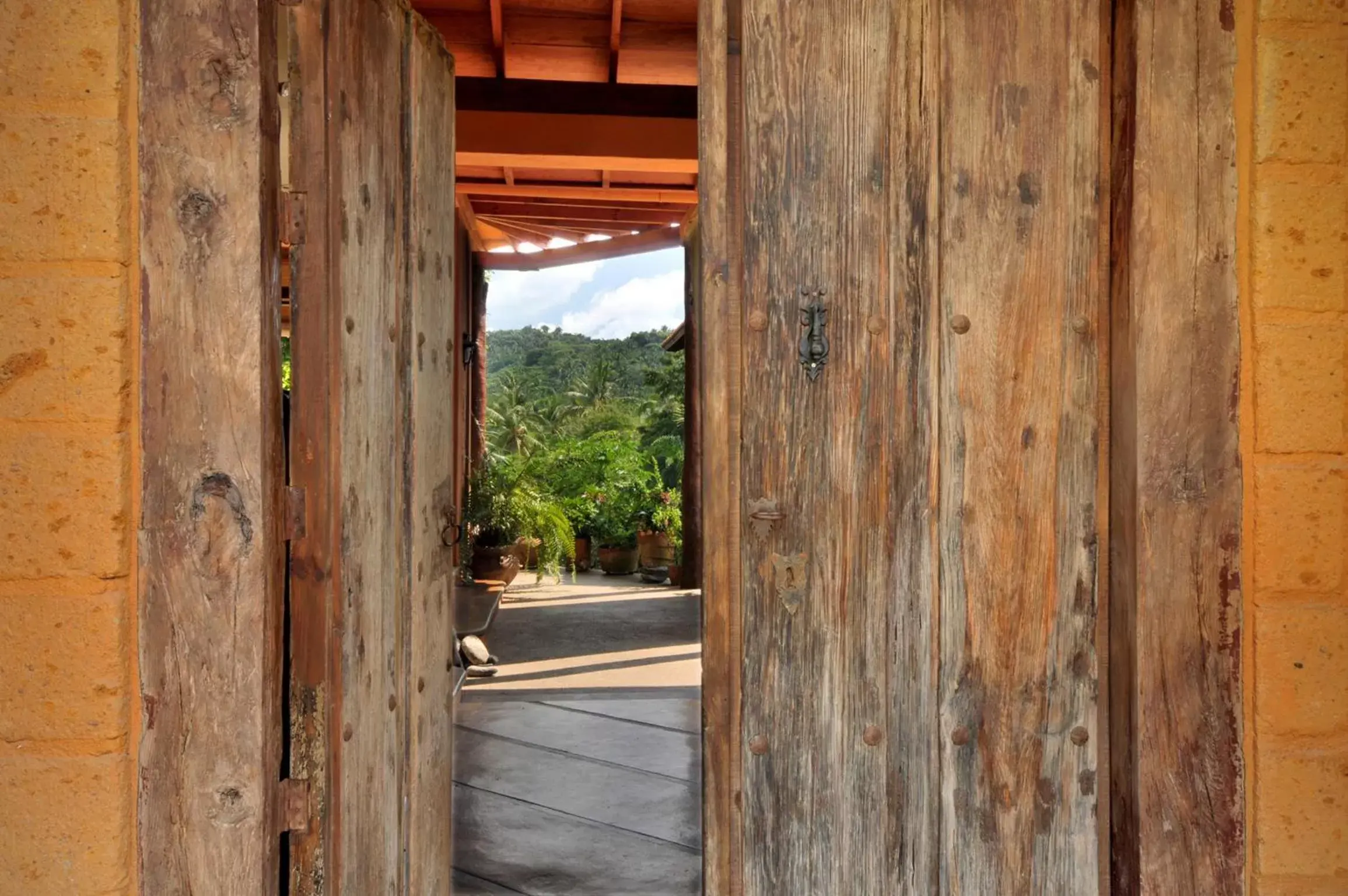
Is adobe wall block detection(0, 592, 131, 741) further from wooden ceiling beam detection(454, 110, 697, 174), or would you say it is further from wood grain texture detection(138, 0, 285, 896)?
wooden ceiling beam detection(454, 110, 697, 174)

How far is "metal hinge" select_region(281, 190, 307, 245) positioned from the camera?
155 cm

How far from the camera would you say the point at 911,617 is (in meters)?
1.58

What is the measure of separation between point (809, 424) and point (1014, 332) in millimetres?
374

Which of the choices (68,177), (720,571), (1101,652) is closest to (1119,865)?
→ (1101,652)

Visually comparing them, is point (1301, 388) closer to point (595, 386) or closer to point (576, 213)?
point (576, 213)

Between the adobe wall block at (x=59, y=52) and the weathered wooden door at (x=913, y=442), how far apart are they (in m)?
0.90

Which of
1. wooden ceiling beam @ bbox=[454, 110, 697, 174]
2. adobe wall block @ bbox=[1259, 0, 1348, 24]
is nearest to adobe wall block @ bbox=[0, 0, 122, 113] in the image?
adobe wall block @ bbox=[1259, 0, 1348, 24]

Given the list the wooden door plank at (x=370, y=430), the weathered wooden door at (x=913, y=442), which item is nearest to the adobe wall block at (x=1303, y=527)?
the weathered wooden door at (x=913, y=442)

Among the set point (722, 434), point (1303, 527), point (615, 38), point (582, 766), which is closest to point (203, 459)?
point (722, 434)

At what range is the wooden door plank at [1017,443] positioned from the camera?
158 cm

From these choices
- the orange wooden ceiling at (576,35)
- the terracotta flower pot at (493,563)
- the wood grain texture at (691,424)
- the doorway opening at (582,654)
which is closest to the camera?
the doorway opening at (582,654)

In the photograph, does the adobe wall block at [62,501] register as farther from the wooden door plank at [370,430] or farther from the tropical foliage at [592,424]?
the tropical foliage at [592,424]

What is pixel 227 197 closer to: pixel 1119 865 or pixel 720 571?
pixel 720 571

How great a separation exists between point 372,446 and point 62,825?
74cm
